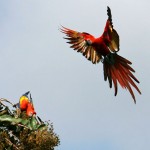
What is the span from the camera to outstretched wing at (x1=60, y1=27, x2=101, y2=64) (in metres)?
7.41

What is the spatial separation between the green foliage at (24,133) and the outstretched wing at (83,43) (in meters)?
1.47

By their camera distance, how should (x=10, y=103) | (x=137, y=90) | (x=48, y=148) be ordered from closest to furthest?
(x=48, y=148), (x=137, y=90), (x=10, y=103)

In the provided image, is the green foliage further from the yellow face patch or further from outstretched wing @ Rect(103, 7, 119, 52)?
outstretched wing @ Rect(103, 7, 119, 52)

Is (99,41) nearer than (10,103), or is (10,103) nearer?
(10,103)

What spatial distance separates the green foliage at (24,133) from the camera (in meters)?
6.02

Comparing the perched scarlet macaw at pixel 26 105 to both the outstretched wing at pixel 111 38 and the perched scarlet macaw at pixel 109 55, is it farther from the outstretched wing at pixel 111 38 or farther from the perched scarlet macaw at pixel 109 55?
the outstretched wing at pixel 111 38

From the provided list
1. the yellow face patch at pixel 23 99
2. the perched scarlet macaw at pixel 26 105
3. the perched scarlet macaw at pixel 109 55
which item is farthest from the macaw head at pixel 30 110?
the perched scarlet macaw at pixel 109 55

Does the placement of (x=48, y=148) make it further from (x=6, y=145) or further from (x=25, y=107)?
(x=25, y=107)

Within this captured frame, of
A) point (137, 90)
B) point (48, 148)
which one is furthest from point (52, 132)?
point (137, 90)

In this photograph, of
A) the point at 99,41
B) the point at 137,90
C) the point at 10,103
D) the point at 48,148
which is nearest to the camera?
the point at 48,148

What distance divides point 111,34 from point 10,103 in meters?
1.99

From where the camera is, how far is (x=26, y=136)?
6195mm

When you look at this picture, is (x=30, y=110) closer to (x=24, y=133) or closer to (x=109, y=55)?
(x=24, y=133)

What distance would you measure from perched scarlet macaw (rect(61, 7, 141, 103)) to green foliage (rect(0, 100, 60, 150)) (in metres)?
1.32
